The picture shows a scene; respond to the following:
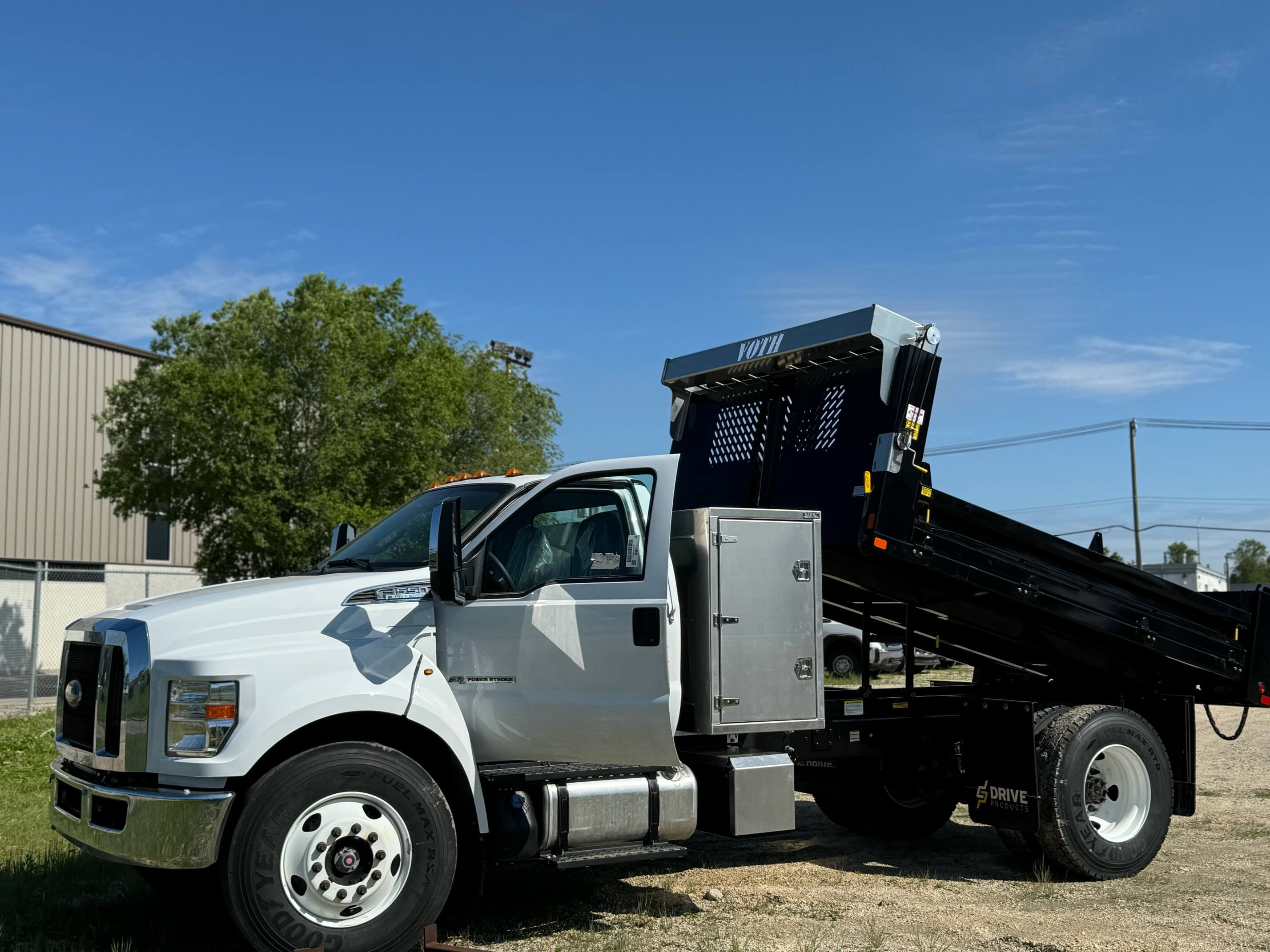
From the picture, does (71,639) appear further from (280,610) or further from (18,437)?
(18,437)

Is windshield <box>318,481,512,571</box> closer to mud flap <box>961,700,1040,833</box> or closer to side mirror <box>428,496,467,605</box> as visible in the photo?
side mirror <box>428,496,467,605</box>

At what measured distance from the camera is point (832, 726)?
283 inches

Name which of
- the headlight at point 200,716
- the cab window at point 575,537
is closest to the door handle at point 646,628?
the cab window at point 575,537

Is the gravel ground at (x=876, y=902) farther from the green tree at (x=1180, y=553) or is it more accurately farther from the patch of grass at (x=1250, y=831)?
the green tree at (x=1180, y=553)

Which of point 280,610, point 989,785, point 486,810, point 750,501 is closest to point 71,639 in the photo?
point 280,610

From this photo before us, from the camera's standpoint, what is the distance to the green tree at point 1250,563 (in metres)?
102

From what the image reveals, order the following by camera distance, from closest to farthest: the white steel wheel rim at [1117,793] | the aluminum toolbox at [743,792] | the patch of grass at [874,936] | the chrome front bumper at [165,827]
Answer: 1. the chrome front bumper at [165,827]
2. the patch of grass at [874,936]
3. the aluminum toolbox at [743,792]
4. the white steel wheel rim at [1117,793]

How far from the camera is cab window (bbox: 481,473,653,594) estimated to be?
19.7ft

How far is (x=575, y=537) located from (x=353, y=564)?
46.3 inches

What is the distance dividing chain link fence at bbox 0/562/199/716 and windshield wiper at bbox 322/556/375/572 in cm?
1600

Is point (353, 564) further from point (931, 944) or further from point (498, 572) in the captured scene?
point (931, 944)

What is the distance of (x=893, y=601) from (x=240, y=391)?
68.7 feet

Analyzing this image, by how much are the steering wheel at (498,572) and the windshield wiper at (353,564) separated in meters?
0.60

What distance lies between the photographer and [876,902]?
263 inches
